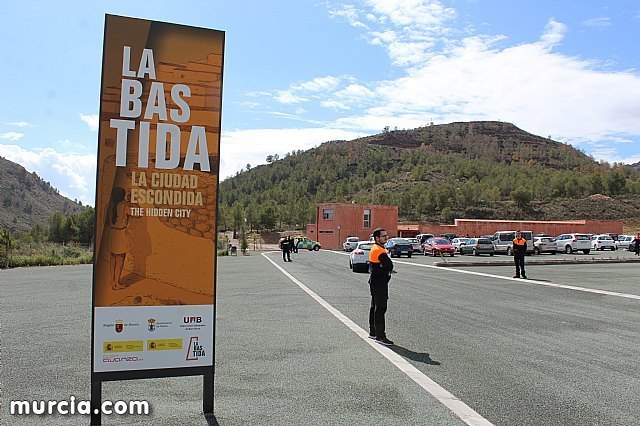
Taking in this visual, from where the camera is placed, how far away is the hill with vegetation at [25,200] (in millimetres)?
84875

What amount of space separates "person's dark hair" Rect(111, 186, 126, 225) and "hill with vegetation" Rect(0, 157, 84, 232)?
272 feet

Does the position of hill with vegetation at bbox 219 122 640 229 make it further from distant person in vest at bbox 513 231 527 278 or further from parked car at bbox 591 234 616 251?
distant person in vest at bbox 513 231 527 278

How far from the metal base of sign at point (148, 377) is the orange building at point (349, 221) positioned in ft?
235

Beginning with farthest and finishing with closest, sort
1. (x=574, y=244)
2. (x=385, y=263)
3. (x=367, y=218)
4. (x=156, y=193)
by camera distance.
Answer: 1. (x=367, y=218)
2. (x=574, y=244)
3. (x=385, y=263)
4. (x=156, y=193)

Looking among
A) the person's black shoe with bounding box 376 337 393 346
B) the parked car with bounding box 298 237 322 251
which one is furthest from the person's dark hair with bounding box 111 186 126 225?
the parked car with bounding box 298 237 322 251

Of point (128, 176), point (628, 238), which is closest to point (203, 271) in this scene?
point (128, 176)

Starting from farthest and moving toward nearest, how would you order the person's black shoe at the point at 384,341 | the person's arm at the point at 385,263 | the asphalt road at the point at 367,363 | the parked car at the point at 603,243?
the parked car at the point at 603,243 < the person's arm at the point at 385,263 < the person's black shoe at the point at 384,341 < the asphalt road at the point at 367,363

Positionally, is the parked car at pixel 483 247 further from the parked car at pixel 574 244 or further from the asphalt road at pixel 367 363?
the asphalt road at pixel 367 363

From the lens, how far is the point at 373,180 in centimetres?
15825

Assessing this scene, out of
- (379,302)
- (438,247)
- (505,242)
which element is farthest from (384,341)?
(505,242)

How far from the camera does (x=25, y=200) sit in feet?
309

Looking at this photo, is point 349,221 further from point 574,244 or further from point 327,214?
point 574,244

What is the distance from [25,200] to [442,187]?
8144 centimetres

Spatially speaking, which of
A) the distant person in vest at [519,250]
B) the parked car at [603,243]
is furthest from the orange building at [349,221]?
the distant person in vest at [519,250]
